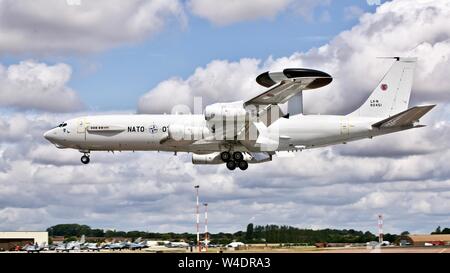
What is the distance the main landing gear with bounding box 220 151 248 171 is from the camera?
66.8 m

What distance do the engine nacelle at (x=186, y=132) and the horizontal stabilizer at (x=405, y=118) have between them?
15562 millimetres

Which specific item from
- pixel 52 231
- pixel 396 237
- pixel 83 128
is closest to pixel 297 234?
pixel 396 237

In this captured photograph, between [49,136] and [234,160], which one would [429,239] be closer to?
[234,160]

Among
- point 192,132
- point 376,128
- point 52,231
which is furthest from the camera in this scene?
point 52,231

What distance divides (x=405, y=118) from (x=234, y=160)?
48.1ft

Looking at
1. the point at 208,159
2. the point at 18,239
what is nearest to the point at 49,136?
the point at 208,159

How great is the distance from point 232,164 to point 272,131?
485 centimetres

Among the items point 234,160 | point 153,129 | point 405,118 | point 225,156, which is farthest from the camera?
point 153,129

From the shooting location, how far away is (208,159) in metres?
70.6

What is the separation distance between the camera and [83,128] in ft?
229
